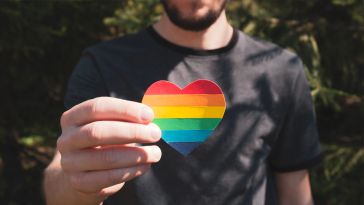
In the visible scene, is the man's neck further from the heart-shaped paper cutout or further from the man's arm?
the man's arm

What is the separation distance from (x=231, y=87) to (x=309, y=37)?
41.3 inches

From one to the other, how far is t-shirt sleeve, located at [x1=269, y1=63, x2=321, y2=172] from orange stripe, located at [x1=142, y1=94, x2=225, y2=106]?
495 millimetres

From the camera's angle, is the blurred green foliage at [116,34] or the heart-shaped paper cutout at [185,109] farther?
the blurred green foliage at [116,34]

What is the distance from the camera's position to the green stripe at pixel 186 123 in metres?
1.27

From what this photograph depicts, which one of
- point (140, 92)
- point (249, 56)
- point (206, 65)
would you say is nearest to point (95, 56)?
point (140, 92)

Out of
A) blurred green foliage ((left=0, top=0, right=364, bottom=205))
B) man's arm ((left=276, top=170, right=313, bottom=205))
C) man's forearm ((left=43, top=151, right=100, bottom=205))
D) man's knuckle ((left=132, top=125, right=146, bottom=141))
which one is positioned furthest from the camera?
blurred green foliage ((left=0, top=0, right=364, bottom=205))

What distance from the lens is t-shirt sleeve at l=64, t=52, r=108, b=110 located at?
5.16 feet

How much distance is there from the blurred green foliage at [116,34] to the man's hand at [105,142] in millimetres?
1436

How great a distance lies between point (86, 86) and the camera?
1.58 metres

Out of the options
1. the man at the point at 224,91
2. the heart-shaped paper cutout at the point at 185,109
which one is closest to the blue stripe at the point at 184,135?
the heart-shaped paper cutout at the point at 185,109

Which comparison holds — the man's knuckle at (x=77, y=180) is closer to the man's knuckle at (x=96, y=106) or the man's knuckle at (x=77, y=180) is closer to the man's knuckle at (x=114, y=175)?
the man's knuckle at (x=114, y=175)

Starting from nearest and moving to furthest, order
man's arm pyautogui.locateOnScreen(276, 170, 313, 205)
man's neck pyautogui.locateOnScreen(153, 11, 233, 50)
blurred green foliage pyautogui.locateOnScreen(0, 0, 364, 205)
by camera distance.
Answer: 1. man's neck pyautogui.locateOnScreen(153, 11, 233, 50)
2. man's arm pyautogui.locateOnScreen(276, 170, 313, 205)
3. blurred green foliage pyautogui.locateOnScreen(0, 0, 364, 205)

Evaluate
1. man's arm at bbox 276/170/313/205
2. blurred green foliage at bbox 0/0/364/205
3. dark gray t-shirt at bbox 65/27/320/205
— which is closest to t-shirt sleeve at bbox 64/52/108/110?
dark gray t-shirt at bbox 65/27/320/205

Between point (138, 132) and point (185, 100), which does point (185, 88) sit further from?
point (138, 132)
